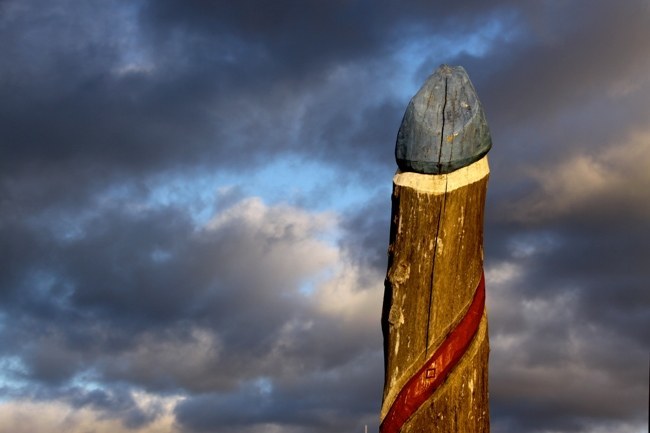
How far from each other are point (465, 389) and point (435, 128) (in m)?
2.51

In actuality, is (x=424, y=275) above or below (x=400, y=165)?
below

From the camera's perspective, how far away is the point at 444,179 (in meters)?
9.77

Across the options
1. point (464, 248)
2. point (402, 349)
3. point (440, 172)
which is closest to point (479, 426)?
point (402, 349)

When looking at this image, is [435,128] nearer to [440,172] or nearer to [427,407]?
[440,172]

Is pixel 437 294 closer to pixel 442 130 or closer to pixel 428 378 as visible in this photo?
pixel 428 378

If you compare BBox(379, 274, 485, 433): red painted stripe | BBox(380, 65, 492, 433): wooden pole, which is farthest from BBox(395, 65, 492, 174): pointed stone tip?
BBox(379, 274, 485, 433): red painted stripe

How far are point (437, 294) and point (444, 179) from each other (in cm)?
110

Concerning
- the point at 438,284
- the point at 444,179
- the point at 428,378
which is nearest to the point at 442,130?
the point at 444,179

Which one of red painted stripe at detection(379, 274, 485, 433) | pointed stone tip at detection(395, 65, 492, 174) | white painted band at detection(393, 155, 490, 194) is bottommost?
red painted stripe at detection(379, 274, 485, 433)

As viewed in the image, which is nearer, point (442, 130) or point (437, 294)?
point (437, 294)

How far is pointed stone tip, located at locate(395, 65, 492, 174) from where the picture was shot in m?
9.78

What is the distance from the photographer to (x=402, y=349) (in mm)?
9727

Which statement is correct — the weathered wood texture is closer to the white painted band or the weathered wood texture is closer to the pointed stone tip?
the white painted band

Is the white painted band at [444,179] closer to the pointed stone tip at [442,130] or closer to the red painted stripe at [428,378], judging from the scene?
the pointed stone tip at [442,130]
